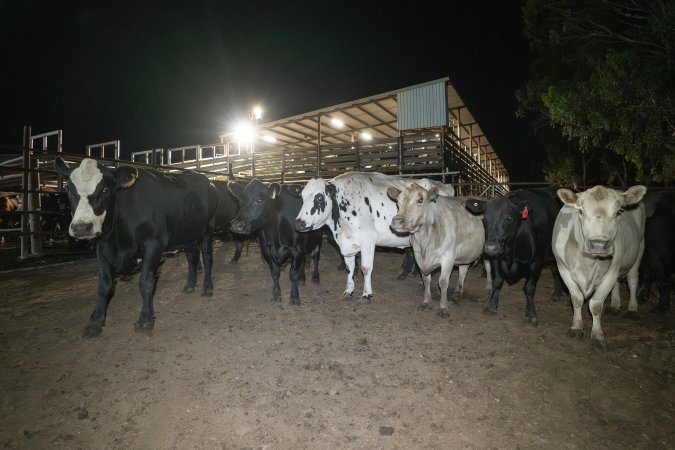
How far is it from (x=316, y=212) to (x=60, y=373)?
355 centimetres

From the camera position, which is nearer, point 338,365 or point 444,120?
point 338,365

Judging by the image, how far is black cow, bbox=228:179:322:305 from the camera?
5.25m

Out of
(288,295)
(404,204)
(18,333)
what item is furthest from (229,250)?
(404,204)

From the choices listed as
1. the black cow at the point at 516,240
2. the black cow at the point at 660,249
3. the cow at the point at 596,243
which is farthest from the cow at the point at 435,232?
the black cow at the point at 660,249

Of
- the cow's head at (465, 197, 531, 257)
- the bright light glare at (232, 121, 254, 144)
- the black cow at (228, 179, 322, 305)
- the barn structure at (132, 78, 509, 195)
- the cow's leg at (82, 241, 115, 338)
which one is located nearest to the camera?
the cow's leg at (82, 241, 115, 338)

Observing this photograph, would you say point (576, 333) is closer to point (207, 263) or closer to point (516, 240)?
point (516, 240)

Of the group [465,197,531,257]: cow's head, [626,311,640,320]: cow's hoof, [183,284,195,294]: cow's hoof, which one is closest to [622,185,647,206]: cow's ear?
[465,197,531,257]: cow's head

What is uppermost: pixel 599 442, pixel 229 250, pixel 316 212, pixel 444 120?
pixel 444 120

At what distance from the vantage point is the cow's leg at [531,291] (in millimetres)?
4383

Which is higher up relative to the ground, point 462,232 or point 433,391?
point 462,232

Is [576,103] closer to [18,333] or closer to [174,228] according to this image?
[174,228]

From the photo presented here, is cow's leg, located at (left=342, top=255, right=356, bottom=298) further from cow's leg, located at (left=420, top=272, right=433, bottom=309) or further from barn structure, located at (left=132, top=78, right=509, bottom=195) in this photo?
barn structure, located at (left=132, top=78, right=509, bottom=195)

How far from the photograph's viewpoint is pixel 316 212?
208 inches

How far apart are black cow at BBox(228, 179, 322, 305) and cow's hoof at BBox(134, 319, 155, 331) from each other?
172 centimetres
